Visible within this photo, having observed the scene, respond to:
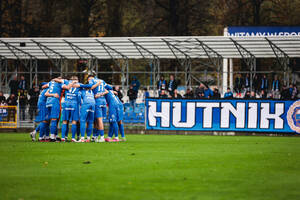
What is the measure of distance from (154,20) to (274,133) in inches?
1043

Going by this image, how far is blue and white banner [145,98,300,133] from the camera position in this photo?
963 inches

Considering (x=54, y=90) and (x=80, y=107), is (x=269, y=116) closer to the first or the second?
(x=80, y=107)

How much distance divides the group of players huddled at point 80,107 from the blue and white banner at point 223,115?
6.79 meters

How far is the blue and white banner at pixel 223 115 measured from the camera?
2447 cm

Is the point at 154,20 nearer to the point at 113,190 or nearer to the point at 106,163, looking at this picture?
the point at 106,163

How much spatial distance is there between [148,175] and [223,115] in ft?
51.9

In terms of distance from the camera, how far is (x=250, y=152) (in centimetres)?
1455

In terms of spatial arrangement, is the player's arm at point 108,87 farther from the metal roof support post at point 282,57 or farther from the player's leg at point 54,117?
the metal roof support post at point 282,57

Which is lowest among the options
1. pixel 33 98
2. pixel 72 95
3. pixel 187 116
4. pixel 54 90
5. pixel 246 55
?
pixel 187 116

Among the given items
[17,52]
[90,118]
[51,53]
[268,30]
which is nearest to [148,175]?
[90,118]

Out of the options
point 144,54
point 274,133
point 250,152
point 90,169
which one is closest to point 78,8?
point 144,54

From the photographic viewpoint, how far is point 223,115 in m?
25.2

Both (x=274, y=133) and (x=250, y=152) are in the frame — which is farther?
(x=274, y=133)

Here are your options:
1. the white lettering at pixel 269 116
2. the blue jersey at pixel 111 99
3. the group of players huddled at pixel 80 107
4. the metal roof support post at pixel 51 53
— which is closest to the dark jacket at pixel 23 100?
the metal roof support post at pixel 51 53
